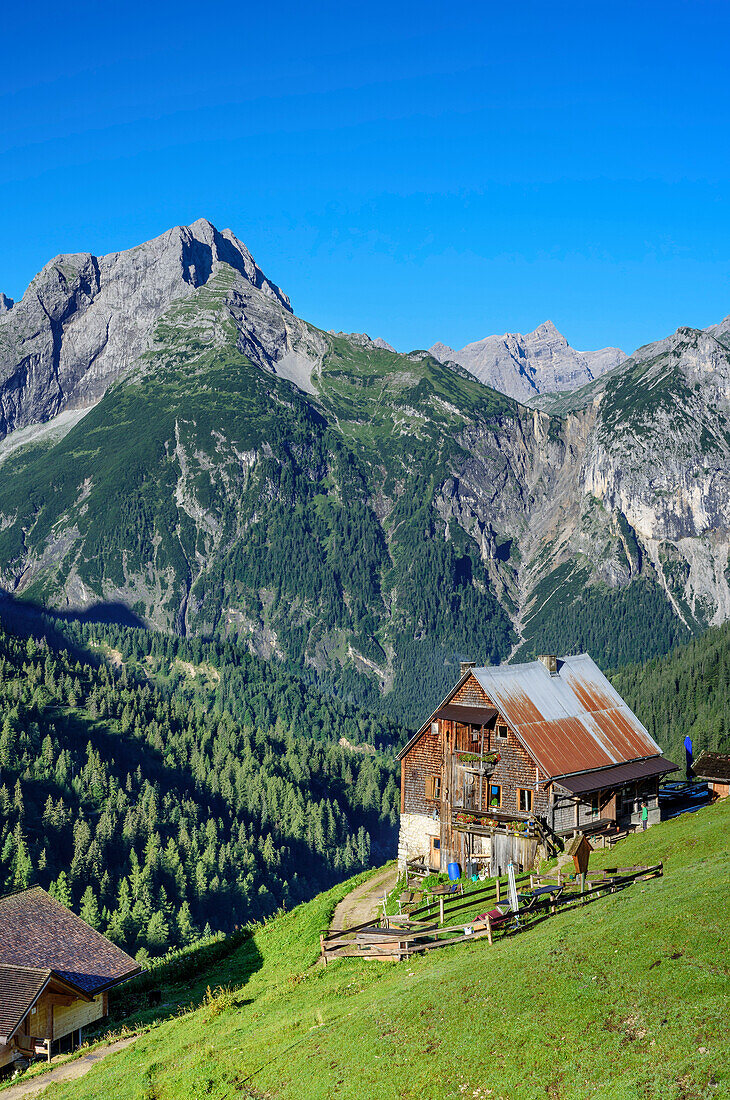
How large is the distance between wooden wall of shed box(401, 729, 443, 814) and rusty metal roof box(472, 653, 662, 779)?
7.09 metres

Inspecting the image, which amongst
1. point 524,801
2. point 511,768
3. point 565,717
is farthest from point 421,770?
point 565,717

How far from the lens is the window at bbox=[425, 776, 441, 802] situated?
226ft

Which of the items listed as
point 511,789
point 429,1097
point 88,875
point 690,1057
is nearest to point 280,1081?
point 429,1097

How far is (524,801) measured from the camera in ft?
206

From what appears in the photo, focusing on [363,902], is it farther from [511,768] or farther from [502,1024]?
[502,1024]

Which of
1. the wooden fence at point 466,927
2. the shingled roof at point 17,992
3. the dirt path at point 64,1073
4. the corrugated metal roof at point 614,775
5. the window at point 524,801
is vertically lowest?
the dirt path at point 64,1073

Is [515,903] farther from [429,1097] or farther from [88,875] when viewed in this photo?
[88,875]

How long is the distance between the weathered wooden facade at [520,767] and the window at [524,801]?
7 cm

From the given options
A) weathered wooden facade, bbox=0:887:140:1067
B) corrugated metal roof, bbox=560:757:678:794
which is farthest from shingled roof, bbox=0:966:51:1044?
corrugated metal roof, bbox=560:757:678:794

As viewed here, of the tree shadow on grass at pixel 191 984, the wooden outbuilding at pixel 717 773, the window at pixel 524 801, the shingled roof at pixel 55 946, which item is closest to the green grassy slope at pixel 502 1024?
the tree shadow on grass at pixel 191 984

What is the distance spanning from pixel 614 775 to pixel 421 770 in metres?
14.4

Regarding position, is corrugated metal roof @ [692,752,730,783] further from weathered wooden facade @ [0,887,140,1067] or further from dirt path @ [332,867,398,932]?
weathered wooden facade @ [0,887,140,1067]

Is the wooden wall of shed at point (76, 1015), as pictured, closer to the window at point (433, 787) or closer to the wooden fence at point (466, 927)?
the wooden fence at point (466, 927)

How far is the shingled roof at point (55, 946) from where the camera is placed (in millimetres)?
49406
